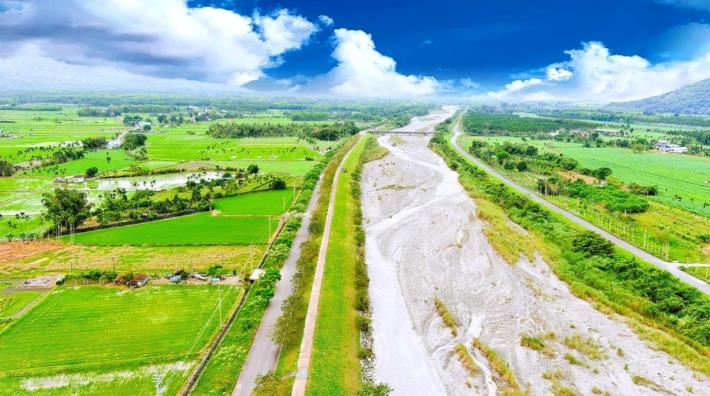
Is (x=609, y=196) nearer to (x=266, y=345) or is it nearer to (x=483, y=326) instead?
(x=483, y=326)

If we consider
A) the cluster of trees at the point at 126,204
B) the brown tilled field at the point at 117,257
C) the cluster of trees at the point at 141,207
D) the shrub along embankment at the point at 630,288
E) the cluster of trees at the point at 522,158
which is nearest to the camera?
the shrub along embankment at the point at 630,288

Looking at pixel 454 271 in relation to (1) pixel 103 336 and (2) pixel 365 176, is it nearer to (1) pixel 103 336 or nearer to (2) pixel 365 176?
(1) pixel 103 336

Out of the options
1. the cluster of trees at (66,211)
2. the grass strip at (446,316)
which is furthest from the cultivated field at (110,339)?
the cluster of trees at (66,211)

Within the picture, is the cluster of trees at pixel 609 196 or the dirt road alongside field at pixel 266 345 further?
the cluster of trees at pixel 609 196

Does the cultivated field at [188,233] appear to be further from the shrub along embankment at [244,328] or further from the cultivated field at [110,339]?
the cultivated field at [110,339]

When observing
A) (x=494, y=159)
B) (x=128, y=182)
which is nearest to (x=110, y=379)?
(x=128, y=182)

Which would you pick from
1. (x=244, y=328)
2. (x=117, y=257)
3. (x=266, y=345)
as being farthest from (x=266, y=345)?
(x=117, y=257)
